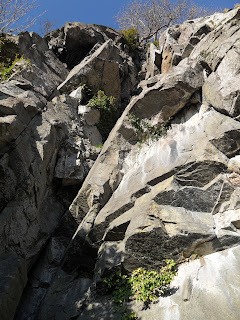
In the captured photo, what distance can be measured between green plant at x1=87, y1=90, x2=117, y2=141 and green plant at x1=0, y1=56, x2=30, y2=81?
3.28 metres

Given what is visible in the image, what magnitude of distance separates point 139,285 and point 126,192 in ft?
9.77

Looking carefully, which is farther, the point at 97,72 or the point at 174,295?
the point at 97,72

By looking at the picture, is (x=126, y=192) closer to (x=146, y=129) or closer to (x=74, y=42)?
(x=146, y=129)

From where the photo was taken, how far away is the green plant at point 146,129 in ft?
31.7

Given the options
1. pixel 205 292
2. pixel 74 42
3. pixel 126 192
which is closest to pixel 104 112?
pixel 126 192

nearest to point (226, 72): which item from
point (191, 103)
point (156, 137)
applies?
point (191, 103)

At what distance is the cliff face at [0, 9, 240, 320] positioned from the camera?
5801 millimetres

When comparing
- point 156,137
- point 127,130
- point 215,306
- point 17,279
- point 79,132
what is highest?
point 79,132

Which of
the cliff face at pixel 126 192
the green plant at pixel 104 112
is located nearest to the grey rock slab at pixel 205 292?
the cliff face at pixel 126 192

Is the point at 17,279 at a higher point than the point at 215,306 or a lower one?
higher

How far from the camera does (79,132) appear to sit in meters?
11.3

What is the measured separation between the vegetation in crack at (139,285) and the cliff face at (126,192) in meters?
0.19

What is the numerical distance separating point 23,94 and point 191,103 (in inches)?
237

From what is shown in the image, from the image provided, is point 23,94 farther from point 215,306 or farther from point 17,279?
point 215,306
